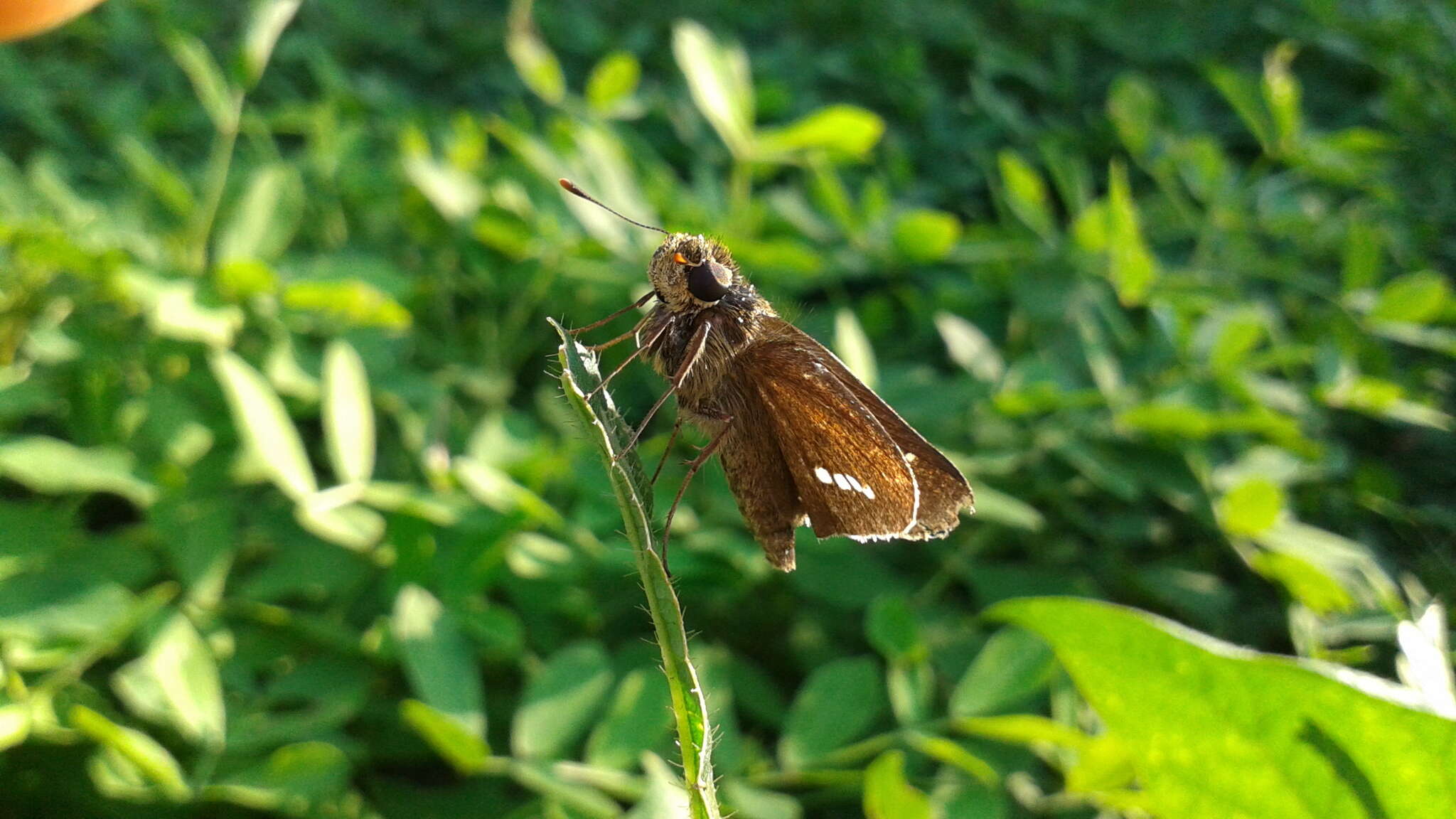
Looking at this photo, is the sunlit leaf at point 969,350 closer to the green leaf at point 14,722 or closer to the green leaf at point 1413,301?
the green leaf at point 1413,301

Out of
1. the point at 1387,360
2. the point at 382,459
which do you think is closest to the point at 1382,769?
the point at 382,459

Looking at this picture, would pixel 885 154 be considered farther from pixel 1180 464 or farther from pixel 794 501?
pixel 794 501

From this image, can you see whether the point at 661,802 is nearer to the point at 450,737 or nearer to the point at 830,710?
the point at 450,737

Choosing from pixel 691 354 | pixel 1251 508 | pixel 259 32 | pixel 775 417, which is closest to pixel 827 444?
pixel 775 417

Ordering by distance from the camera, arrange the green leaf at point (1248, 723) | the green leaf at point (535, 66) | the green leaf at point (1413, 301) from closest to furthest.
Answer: the green leaf at point (1248, 723) < the green leaf at point (1413, 301) < the green leaf at point (535, 66)

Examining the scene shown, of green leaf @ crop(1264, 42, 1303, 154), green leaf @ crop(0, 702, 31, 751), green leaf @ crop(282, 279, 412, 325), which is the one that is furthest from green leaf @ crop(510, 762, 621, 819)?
green leaf @ crop(1264, 42, 1303, 154)

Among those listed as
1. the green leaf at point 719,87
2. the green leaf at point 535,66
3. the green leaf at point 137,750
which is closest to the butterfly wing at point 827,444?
the green leaf at point 719,87

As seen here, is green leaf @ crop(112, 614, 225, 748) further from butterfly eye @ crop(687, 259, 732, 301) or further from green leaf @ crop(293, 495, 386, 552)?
butterfly eye @ crop(687, 259, 732, 301)
